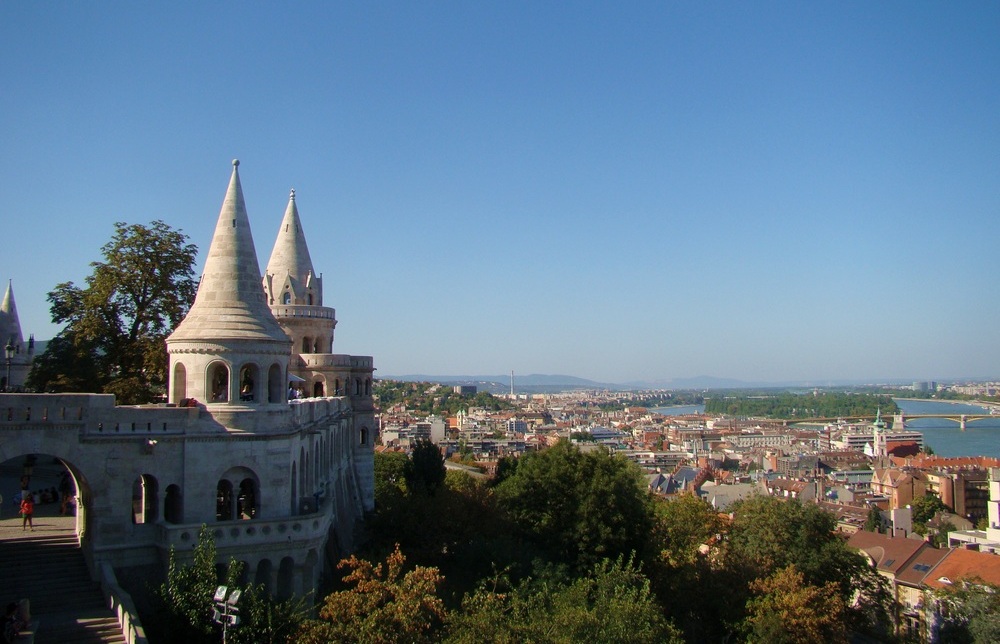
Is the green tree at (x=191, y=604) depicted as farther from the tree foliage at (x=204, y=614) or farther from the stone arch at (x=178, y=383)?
the stone arch at (x=178, y=383)

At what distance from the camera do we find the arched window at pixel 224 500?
784 inches

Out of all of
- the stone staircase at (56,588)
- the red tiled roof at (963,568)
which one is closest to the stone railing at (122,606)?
the stone staircase at (56,588)

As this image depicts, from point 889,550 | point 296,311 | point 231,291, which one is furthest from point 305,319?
point 889,550

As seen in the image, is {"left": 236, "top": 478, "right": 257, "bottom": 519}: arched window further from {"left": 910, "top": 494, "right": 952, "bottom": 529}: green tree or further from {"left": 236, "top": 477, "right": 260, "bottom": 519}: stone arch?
{"left": 910, "top": 494, "right": 952, "bottom": 529}: green tree

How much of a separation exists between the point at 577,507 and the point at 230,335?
44.5 ft

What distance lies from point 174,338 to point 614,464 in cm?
1606

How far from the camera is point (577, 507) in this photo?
93.8 feet

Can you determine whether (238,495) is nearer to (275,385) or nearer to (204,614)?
(275,385)

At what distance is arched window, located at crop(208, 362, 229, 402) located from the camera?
19.7m

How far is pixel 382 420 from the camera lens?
7077 inches

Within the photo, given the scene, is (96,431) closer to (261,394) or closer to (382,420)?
(261,394)

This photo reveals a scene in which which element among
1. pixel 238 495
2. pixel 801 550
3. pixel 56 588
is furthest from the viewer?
pixel 801 550

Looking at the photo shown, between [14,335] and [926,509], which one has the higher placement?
[14,335]

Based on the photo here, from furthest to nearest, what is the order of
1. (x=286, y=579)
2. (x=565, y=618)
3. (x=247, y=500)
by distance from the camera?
(x=247, y=500), (x=286, y=579), (x=565, y=618)
